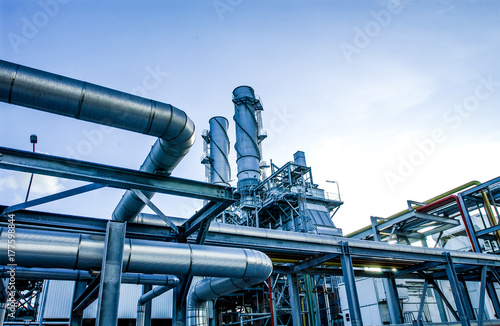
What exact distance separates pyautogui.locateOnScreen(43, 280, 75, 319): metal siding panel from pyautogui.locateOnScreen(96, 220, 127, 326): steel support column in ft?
45.3

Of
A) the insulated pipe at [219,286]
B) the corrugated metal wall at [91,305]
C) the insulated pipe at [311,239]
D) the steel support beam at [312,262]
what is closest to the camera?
the insulated pipe at [219,286]

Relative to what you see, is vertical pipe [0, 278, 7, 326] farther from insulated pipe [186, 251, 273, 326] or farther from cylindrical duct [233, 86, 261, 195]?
cylindrical duct [233, 86, 261, 195]

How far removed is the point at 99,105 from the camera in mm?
4883

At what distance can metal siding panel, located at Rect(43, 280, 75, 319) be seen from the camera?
16531mm

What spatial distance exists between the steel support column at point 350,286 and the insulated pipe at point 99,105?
285 inches

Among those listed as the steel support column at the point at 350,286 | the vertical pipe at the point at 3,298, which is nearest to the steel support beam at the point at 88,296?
the vertical pipe at the point at 3,298

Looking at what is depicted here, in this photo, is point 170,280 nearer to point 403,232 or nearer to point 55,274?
point 55,274

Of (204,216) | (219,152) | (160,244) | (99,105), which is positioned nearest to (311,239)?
(204,216)

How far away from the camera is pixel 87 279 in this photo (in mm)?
8688

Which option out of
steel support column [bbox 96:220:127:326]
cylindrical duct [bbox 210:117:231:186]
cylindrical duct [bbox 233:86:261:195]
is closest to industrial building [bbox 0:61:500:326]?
steel support column [bbox 96:220:127:326]

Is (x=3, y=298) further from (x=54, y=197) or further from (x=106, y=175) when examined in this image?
(x=106, y=175)

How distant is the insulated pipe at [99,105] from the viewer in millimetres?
4414

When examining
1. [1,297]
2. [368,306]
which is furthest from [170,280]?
[368,306]

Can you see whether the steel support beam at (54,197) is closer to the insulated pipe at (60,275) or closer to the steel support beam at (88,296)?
the steel support beam at (88,296)
